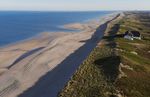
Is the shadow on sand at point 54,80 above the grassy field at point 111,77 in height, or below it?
below

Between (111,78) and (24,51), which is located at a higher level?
(111,78)

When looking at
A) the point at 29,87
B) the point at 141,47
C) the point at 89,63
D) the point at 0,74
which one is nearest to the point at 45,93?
the point at 29,87

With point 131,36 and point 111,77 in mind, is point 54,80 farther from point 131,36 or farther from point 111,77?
point 131,36

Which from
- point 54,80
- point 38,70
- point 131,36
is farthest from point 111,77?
point 131,36

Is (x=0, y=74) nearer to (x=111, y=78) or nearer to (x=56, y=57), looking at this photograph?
(x=56, y=57)

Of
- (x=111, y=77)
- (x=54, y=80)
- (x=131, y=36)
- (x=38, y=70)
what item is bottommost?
(x=131, y=36)

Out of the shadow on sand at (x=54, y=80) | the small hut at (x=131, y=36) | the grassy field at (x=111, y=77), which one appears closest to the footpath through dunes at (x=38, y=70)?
the shadow on sand at (x=54, y=80)

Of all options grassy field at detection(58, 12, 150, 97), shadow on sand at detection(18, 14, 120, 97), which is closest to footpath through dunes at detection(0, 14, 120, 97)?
shadow on sand at detection(18, 14, 120, 97)

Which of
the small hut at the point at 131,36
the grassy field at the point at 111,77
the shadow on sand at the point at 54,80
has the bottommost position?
the small hut at the point at 131,36

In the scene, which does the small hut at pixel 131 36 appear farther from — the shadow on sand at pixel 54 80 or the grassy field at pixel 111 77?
the grassy field at pixel 111 77

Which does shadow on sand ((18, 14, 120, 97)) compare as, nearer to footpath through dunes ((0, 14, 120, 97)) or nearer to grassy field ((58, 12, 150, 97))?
footpath through dunes ((0, 14, 120, 97))

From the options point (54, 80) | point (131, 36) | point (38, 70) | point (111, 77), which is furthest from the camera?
point (131, 36)
